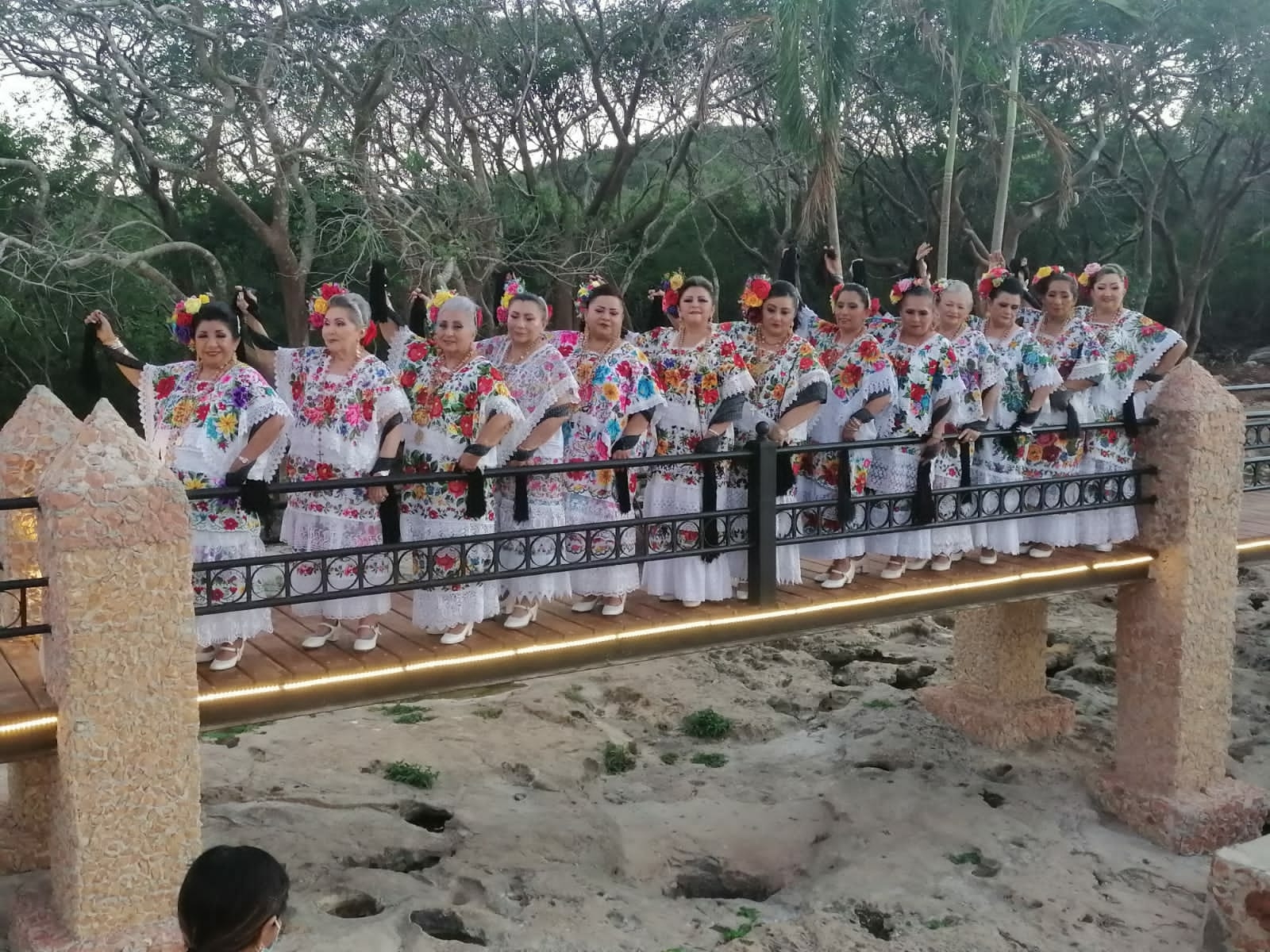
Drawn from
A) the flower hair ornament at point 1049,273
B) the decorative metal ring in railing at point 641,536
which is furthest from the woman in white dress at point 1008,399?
the flower hair ornament at point 1049,273

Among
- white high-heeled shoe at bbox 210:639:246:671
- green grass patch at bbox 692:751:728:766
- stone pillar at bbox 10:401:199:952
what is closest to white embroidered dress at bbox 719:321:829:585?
white high-heeled shoe at bbox 210:639:246:671

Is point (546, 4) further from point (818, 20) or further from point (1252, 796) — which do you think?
point (1252, 796)

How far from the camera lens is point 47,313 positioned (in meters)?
14.1

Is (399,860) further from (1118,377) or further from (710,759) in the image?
(1118,377)

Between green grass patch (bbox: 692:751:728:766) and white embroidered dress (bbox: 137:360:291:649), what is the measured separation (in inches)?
169

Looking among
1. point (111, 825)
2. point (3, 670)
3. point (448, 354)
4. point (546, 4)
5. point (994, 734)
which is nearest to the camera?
point (111, 825)

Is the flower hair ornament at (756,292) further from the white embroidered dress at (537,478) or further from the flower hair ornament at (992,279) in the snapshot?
the flower hair ornament at (992,279)

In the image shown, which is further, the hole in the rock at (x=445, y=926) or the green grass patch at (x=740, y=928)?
the green grass patch at (x=740, y=928)

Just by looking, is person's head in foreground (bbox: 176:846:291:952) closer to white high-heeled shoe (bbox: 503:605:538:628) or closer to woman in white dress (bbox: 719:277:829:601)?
white high-heeled shoe (bbox: 503:605:538:628)

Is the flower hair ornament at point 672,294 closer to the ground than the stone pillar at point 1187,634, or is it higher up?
higher up

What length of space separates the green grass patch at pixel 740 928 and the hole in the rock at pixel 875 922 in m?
0.53

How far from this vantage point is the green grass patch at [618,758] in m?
8.11

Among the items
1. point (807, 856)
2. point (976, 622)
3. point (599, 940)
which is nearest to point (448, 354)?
point (599, 940)

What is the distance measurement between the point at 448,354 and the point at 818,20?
8781mm
